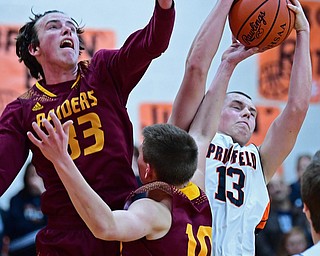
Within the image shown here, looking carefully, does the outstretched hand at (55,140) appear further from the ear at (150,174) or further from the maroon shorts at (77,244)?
the maroon shorts at (77,244)

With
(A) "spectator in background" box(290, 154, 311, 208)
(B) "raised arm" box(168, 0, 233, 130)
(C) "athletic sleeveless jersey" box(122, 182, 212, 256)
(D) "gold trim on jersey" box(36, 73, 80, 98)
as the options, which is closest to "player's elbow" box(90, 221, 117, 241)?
(C) "athletic sleeveless jersey" box(122, 182, 212, 256)

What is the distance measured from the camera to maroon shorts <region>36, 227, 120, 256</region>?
3.96 metres

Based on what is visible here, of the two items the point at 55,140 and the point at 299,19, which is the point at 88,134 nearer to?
the point at 55,140

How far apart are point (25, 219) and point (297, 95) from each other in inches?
160

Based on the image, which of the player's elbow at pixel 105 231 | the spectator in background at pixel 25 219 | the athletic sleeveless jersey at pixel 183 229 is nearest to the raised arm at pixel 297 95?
the athletic sleeveless jersey at pixel 183 229

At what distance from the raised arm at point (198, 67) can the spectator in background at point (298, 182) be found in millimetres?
5497

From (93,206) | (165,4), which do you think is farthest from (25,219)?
(93,206)

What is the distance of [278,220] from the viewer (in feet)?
29.7

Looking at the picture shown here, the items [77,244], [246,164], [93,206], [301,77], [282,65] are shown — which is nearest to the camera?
[93,206]

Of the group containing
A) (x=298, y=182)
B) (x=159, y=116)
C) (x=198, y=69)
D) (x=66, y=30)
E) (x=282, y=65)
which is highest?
(x=66, y=30)

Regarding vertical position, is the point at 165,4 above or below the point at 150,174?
above

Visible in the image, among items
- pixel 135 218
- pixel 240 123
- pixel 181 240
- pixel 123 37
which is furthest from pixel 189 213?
pixel 123 37

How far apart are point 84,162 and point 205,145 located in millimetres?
727

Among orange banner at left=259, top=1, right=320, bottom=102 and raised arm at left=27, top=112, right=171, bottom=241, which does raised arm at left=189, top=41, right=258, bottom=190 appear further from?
orange banner at left=259, top=1, right=320, bottom=102
